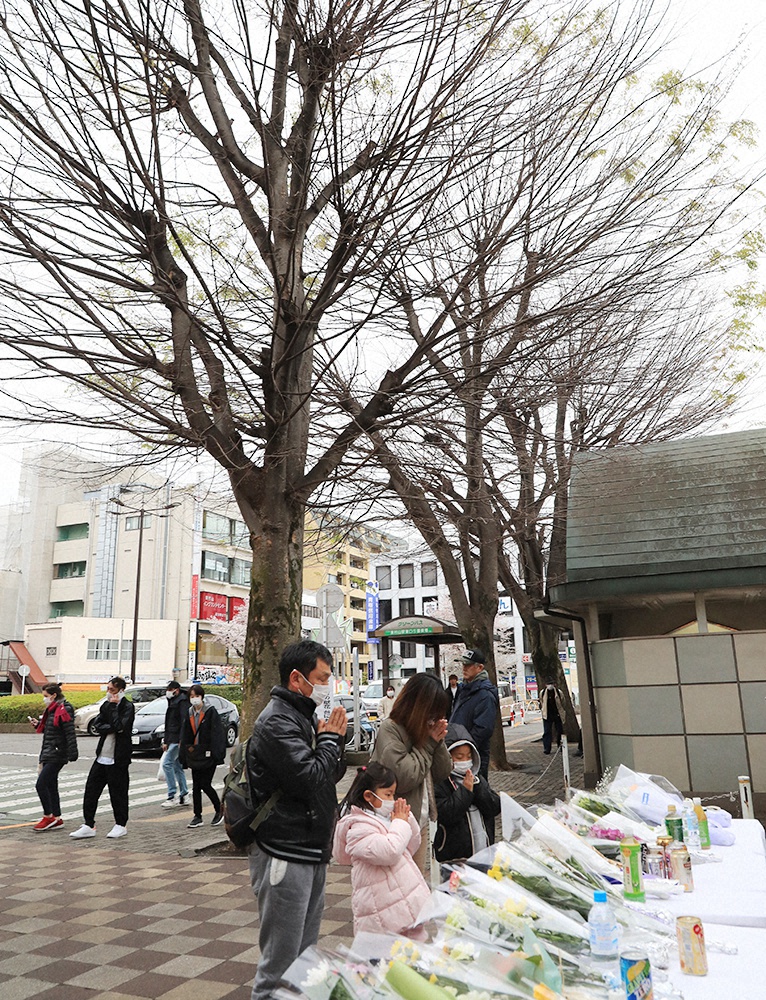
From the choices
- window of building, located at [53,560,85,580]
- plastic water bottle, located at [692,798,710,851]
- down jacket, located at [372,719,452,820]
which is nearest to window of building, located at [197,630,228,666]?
window of building, located at [53,560,85,580]

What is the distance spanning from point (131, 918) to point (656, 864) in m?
4.18

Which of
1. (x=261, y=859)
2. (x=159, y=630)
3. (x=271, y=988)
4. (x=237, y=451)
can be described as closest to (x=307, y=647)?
(x=261, y=859)

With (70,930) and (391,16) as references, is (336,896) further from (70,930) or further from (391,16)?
(391,16)

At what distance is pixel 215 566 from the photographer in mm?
53125

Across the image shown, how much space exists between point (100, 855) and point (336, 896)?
3449mm

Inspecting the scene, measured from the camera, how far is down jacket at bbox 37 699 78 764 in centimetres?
959

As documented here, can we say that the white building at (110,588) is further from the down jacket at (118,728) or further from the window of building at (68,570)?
the down jacket at (118,728)

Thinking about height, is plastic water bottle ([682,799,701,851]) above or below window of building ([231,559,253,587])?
below

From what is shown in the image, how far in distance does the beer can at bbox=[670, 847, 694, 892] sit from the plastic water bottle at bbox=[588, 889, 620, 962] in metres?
1.32

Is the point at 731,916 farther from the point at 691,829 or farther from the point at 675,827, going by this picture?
the point at 691,829

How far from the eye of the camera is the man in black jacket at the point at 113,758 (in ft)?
29.4

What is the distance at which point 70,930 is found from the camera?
550cm

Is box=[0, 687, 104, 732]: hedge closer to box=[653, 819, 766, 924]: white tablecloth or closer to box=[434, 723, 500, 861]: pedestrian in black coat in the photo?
box=[434, 723, 500, 861]: pedestrian in black coat

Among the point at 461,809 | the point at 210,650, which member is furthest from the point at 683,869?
the point at 210,650
